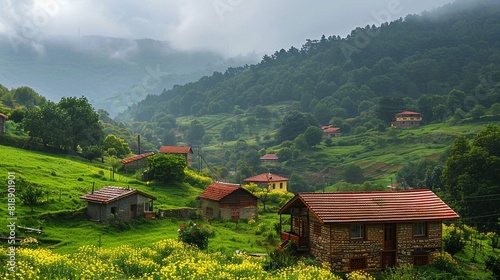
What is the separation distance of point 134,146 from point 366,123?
199 ft

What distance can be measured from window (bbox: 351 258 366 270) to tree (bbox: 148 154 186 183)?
1229 inches

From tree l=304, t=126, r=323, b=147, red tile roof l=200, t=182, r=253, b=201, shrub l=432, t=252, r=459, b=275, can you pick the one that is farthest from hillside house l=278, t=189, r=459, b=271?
tree l=304, t=126, r=323, b=147

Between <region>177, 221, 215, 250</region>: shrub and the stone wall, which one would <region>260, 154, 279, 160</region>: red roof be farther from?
the stone wall

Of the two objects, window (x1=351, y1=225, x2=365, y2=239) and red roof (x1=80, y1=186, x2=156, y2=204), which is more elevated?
red roof (x1=80, y1=186, x2=156, y2=204)

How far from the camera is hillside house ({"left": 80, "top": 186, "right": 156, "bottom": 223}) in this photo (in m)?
37.5

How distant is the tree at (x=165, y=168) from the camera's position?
180ft

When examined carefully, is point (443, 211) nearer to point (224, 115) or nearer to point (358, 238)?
point (358, 238)

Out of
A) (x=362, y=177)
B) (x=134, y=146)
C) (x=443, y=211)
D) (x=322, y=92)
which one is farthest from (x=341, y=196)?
(x=322, y=92)

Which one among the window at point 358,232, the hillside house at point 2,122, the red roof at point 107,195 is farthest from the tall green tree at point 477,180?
the hillside house at point 2,122

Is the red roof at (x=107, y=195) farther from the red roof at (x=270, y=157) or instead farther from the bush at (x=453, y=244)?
the red roof at (x=270, y=157)

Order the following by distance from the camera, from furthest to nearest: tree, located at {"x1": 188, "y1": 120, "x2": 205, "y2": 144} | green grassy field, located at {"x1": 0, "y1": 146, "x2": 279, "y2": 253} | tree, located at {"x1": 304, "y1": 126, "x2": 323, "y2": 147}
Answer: tree, located at {"x1": 188, "y1": 120, "x2": 205, "y2": 144}
tree, located at {"x1": 304, "y1": 126, "x2": 323, "y2": 147}
green grassy field, located at {"x1": 0, "y1": 146, "x2": 279, "y2": 253}

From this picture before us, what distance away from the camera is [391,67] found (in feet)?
593

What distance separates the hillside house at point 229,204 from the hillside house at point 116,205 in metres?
7.11

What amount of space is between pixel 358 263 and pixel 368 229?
1999mm
